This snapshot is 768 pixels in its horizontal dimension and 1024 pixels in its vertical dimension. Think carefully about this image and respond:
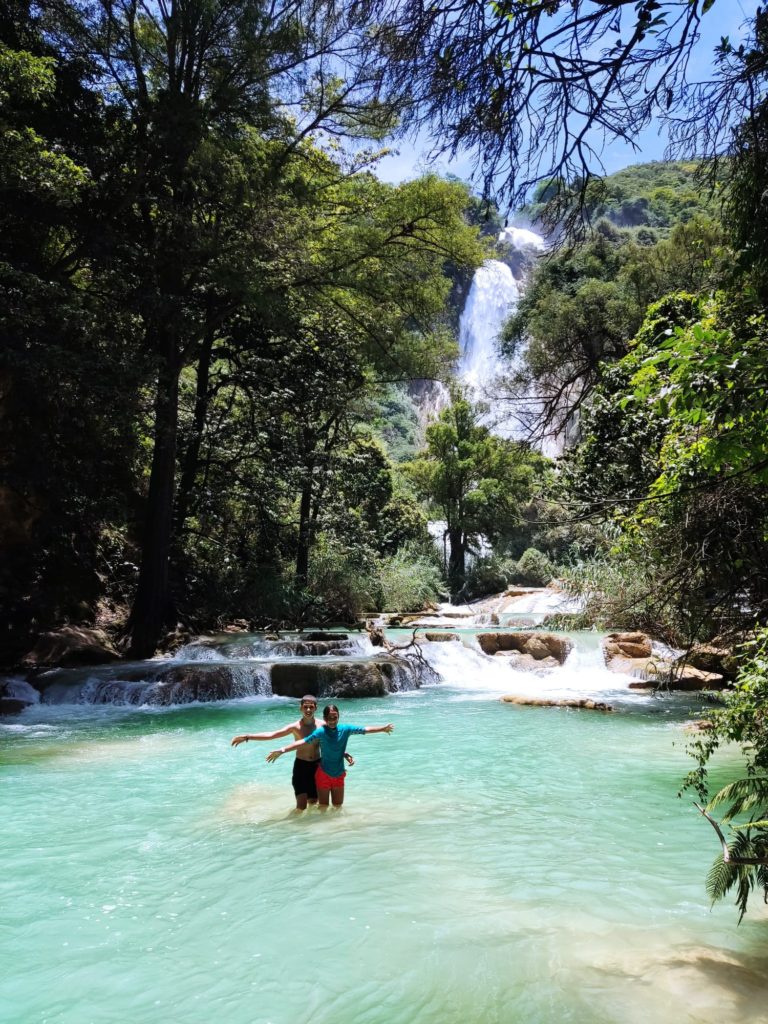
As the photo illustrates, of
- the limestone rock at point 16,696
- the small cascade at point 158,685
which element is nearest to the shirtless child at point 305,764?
the small cascade at point 158,685

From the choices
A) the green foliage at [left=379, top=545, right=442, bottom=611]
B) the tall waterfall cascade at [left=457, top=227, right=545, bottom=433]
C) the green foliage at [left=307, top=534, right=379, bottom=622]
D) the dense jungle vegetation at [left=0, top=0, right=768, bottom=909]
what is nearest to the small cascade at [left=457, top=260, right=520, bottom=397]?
the tall waterfall cascade at [left=457, top=227, right=545, bottom=433]

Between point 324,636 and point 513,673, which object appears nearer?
point 513,673

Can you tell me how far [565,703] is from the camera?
12250 millimetres

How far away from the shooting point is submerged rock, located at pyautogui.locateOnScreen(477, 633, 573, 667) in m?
16.3

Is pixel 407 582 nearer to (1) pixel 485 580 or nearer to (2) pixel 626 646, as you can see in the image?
(1) pixel 485 580

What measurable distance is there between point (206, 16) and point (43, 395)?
7.33 metres

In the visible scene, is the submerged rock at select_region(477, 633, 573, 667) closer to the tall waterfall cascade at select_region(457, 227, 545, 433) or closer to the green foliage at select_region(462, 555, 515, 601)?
the green foliage at select_region(462, 555, 515, 601)

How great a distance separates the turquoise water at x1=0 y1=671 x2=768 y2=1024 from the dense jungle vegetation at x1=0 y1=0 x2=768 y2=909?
74 centimetres

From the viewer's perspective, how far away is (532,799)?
6945 millimetres

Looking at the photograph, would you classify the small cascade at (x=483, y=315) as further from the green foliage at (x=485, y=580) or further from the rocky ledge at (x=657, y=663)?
the rocky ledge at (x=657, y=663)

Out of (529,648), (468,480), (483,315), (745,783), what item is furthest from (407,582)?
(483,315)

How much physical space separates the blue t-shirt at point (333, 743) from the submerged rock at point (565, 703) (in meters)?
6.72

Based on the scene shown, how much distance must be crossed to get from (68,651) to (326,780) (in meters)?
9.27

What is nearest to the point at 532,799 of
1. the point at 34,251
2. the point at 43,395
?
the point at 43,395
